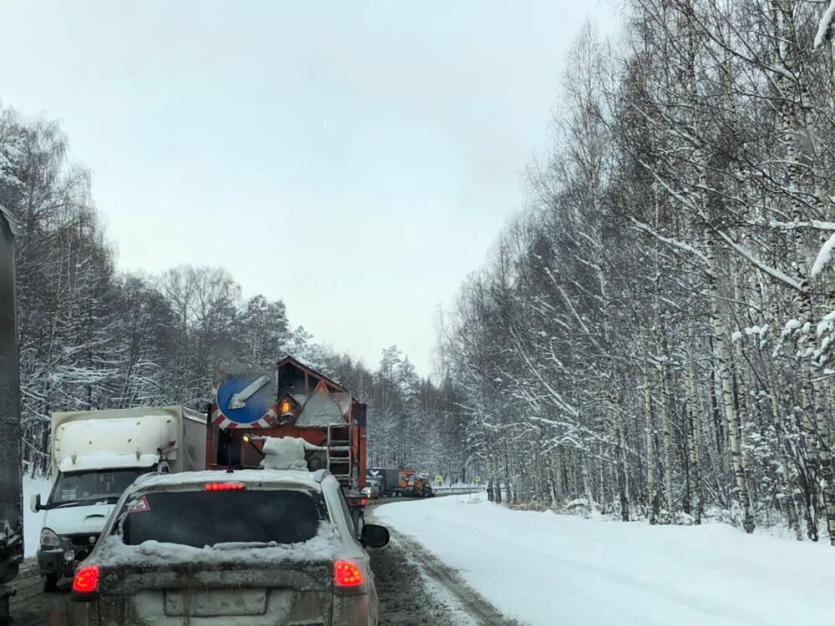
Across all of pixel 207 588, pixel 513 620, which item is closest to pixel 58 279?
pixel 513 620

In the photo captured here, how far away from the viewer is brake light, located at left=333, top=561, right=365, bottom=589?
409 centimetres

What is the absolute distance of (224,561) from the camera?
4.04 meters

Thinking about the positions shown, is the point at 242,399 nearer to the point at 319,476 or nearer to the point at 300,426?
the point at 300,426

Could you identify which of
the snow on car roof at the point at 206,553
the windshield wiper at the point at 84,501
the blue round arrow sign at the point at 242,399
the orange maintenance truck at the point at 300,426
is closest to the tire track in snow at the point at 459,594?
the orange maintenance truck at the point at 300,426

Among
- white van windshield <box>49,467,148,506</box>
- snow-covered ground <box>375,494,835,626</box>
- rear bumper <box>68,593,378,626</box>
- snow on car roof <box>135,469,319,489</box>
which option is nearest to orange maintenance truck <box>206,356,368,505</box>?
white van windshield <box>49,467,148,506</box>

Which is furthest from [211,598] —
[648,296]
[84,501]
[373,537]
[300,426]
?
[648,296]

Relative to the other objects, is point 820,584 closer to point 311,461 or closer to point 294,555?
point 294,555

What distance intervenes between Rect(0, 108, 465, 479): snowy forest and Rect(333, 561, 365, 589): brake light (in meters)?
7.98

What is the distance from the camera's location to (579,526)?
17297 millimetres

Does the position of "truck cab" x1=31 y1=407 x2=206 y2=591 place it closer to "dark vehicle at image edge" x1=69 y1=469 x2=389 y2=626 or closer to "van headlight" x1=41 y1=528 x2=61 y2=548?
"van headlight" x1=41 y1=528 x2=61 y2=548

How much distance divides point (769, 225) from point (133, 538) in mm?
8042

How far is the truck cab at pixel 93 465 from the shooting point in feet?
33.1

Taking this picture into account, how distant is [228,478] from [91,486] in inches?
309

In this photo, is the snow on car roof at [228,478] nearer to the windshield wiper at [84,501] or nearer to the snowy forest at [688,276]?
the snowy forest at [688,276]
